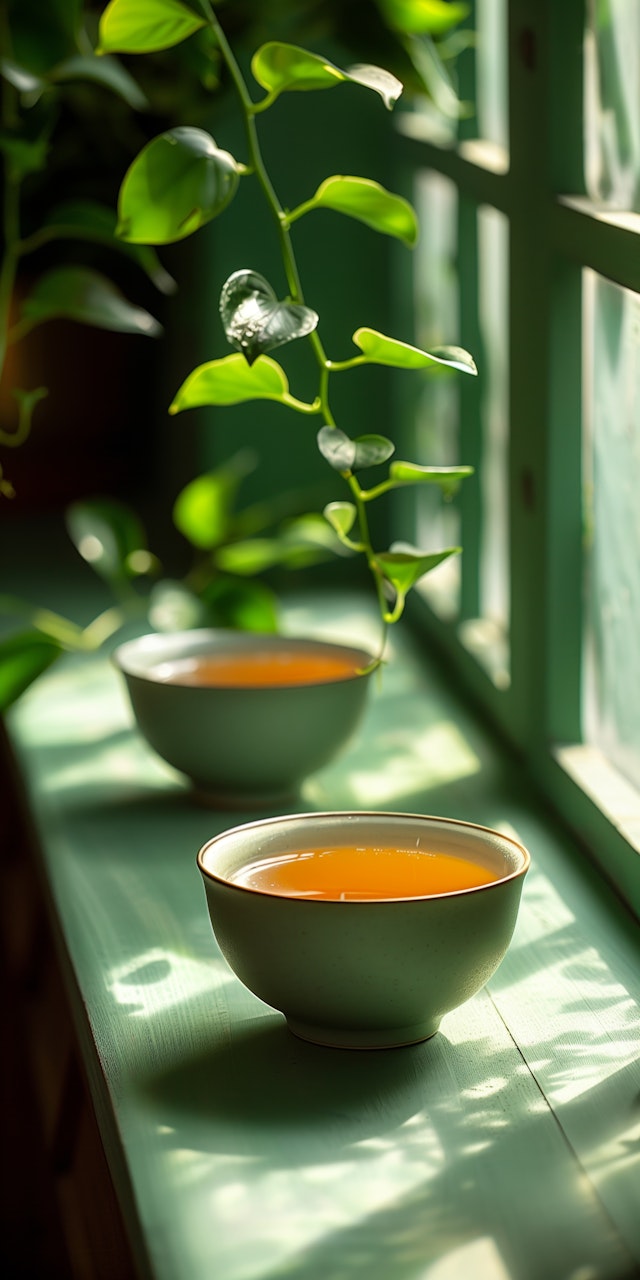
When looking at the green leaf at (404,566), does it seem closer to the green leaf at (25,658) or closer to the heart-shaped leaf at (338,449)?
the heart-shaped leaf at (338,449)

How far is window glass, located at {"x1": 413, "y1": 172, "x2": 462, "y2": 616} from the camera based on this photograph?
1.57 m

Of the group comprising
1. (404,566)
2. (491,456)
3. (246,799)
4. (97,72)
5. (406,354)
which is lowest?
(246,799)

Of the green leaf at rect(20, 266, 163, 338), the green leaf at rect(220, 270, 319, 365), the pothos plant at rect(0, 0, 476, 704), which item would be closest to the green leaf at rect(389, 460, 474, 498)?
the pothos plant at rect(0, 0, 476, 704)

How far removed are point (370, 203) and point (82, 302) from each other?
356 mm

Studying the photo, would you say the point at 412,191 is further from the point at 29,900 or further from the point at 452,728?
the point at 29,900

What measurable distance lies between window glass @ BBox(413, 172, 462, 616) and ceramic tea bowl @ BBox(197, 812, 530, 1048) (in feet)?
2.52

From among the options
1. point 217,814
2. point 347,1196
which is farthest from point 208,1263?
point 217,814

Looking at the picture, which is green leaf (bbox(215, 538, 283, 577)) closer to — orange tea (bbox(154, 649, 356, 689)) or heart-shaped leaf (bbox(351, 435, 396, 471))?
orange tea (bbox(154, 649, 356, 689))

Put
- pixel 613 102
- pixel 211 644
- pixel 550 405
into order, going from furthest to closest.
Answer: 1. pixel 211 644
2. pixel 550 405
3. pixel 613 102

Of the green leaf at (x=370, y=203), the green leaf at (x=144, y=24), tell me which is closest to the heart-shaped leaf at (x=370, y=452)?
the green leaf at (x=370, y=203)

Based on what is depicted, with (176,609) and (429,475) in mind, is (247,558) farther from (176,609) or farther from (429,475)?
(429,475)

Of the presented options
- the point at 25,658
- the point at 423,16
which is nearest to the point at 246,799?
the point at 25,658

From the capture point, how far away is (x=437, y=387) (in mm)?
1621

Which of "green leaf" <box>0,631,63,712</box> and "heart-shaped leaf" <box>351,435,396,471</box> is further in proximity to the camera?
"green leaf" <box>0,631,63,712</box>
